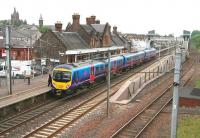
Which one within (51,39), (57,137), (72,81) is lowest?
(57,137)

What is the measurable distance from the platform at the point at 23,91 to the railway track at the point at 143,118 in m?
8.95

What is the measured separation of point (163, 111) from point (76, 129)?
7.95 metres

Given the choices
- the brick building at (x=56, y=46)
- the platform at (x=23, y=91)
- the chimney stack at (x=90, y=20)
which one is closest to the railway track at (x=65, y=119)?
the platform at (x=23, y=91)

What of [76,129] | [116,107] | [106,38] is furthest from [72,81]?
[106,38]

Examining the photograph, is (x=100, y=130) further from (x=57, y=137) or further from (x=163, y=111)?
(x=163, y=111)

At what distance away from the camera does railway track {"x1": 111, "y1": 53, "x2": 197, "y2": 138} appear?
19.0 m

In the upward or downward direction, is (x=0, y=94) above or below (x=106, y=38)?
below

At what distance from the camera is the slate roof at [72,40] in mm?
45350

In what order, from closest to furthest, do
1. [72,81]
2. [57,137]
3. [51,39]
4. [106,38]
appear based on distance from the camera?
[57,137]
[72,81]
[51,39]
[106,38]

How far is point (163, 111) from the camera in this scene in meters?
24.6

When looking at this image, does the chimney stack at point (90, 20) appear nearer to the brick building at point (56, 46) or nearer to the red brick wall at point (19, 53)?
the brick building at point (56, 46)

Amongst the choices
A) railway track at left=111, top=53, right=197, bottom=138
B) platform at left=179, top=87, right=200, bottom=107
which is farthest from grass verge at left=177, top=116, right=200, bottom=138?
platform at left=179, top=87, right=200, bottom=107

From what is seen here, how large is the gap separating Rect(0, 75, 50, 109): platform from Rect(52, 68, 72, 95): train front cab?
1.39 metres

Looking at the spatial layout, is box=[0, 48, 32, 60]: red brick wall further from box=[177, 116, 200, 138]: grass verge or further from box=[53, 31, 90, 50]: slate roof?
box=[177, 116, 200, 138]: grass verge
